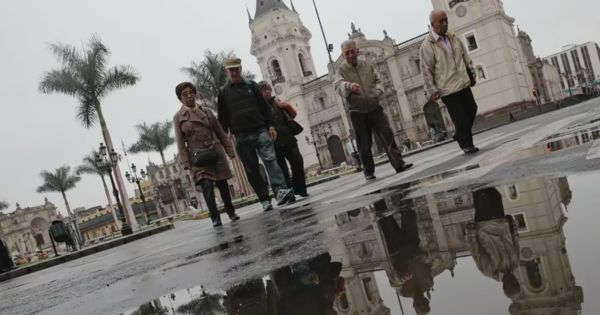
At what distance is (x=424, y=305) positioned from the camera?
100cm

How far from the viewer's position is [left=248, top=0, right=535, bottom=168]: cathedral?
3825cm

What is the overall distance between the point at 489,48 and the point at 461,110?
119 ft

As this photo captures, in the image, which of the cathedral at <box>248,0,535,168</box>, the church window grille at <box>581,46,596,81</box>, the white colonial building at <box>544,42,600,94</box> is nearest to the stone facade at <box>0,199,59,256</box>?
the cathedral at <box>248,0,535,168</box>

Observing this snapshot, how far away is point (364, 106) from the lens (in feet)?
20.5

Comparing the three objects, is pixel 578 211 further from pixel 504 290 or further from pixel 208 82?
pixel 208 82

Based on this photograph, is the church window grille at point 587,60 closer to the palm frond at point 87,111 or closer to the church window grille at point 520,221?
the palm frond at point 87,111

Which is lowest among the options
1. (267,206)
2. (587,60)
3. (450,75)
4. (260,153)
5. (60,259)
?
(60,259)

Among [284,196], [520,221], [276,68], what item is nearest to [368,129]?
[284,196]

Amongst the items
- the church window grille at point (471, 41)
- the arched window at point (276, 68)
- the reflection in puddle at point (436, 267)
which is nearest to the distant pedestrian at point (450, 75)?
the reflection in puddle at point (436, 267)

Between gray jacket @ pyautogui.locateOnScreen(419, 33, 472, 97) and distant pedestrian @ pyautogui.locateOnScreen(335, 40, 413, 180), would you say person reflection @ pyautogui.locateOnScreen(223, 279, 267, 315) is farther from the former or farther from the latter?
distant pedestrian @ pyautogui.locateOnScreen(335, 40, 413, 180)

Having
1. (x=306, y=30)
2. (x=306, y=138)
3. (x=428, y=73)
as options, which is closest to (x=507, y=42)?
(x=306, y=138)

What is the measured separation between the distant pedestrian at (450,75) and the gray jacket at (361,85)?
78cm

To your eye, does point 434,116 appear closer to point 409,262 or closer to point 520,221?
point 520,221

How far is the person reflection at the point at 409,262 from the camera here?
109 centimetres
